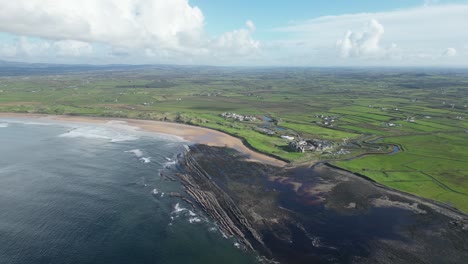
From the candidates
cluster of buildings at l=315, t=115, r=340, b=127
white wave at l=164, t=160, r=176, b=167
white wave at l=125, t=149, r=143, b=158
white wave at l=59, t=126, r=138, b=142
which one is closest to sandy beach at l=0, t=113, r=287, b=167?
white wave at l=59, t=126, r=138, b=142

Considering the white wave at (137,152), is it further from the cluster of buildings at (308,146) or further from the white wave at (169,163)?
the cluster of buildings at (308,146)

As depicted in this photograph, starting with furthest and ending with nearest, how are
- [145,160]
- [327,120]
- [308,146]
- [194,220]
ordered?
[327,120], [308,146], [145,160], [194,220]

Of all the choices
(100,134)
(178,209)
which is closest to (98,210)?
(178,209)

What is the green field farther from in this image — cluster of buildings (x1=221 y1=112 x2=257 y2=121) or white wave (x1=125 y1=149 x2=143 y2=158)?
white wave (x1=125 y1=149 x2=143 y2=158)

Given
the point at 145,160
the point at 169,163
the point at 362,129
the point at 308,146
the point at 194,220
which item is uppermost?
the point at 308,146

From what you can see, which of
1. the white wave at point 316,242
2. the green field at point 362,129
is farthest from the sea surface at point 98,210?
the green field at point 362,129

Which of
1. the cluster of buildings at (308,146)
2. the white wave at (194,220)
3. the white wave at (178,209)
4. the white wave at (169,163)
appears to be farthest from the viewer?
the cluster of buildings at (308,146)

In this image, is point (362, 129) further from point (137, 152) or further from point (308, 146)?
point (137, 152)
